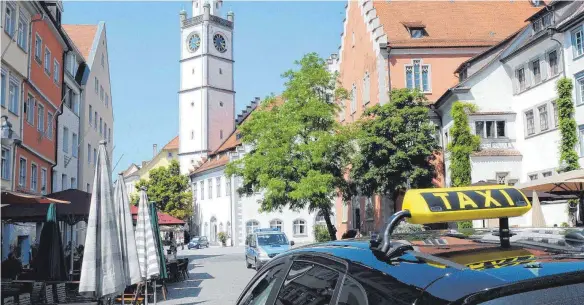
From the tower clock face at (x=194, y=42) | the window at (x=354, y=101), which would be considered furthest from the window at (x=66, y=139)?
the tower clock face at (x=194, y=42)

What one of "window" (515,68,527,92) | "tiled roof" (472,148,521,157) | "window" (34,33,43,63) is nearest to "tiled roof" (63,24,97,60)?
"window" (34,33,43,63)

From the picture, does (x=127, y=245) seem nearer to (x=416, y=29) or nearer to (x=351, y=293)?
(x=351, y=293)

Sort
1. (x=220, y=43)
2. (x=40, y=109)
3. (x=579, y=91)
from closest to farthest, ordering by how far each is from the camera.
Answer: (x=579, y=91), (x=40, y=109), (x=220, y=43)

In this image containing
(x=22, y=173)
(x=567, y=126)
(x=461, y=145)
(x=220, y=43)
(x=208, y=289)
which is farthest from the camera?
(x=220, y=43)

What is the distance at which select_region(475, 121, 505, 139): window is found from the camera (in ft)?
109

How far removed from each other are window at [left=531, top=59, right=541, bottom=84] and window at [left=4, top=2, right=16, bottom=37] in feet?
79.6

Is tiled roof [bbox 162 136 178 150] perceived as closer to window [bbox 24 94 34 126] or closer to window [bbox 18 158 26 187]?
window [bbox 24 94 34 126]

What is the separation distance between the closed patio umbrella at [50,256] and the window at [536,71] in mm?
25220

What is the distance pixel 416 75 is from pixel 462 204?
39.2 meters

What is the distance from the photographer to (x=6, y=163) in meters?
22.9

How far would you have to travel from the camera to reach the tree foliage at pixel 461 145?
3228 centimetres

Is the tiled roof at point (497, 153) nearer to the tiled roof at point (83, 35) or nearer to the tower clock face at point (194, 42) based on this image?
the tiled roof at point (83, 35)

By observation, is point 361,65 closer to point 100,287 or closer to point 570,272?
point 100,287

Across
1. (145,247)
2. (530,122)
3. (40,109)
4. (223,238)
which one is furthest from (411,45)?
(223,238)
